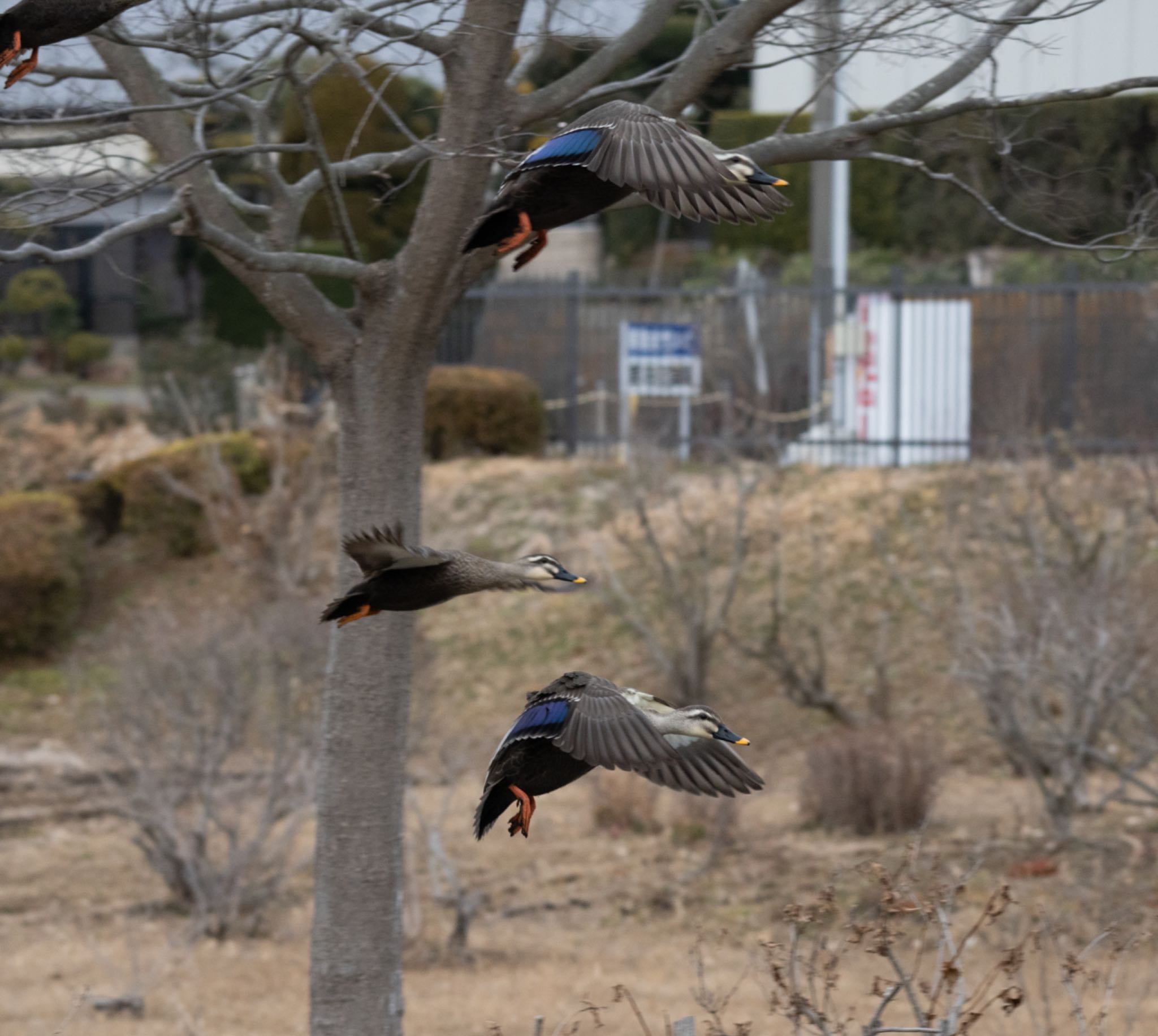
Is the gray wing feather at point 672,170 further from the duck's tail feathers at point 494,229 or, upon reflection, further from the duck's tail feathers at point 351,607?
the duck's tail feathers at point 351,607

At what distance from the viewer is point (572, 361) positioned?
1755cm

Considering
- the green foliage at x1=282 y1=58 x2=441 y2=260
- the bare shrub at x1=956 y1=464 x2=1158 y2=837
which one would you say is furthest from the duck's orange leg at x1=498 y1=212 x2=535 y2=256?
the green foliage at x1=282 y1=58 x2=441 y2=260

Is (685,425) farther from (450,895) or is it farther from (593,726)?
(593,726)

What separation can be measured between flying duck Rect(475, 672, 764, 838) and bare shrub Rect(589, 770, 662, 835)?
22.9 feet

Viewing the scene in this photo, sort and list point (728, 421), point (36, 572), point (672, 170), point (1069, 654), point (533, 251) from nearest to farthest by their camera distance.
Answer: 1. point (672, 170)
2. point (533, 251)
3. point (1069, 654)
4. point (728, 421)
5. point (36, 572)

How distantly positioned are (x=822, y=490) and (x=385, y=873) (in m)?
10.9

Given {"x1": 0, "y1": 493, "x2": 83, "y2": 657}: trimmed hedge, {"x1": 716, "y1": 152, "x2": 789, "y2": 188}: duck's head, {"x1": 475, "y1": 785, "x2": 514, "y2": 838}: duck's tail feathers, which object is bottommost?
{"x1": 0, "y1": 493, "x2": 83, "y2": 657}: trimmed hedge

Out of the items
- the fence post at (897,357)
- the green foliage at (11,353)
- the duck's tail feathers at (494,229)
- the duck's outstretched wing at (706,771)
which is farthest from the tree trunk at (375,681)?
the green foliage at (11,353)

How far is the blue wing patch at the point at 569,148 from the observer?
3250 millimetres

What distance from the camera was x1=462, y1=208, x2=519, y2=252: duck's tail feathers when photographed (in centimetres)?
351

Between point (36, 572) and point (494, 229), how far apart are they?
→ 11.7 metres

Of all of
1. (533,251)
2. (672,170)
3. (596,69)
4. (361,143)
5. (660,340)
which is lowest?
(533,251)

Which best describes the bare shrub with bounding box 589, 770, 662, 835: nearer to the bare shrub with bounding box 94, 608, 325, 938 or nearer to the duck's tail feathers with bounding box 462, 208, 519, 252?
the bare shrub with bounding box 94, 608, 325, 938

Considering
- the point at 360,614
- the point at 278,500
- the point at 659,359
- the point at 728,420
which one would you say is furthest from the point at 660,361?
the point at 360,614
